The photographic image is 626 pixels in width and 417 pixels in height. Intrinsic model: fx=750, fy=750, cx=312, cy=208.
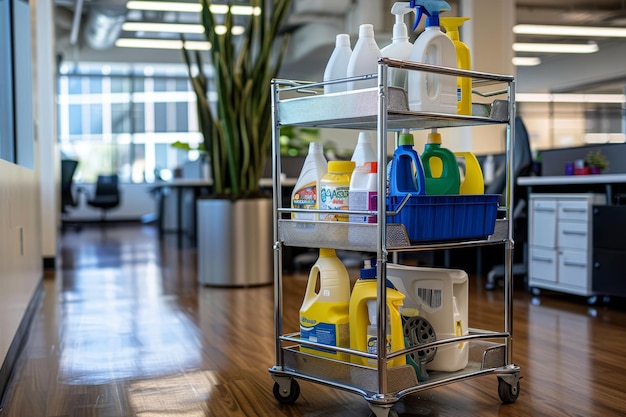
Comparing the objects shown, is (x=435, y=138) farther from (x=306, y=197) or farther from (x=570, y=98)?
(x=570, y=98)

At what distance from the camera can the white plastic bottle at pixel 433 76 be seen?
1.70 meters

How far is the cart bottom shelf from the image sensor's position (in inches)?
65.9

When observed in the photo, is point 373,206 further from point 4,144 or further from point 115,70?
point 115,70

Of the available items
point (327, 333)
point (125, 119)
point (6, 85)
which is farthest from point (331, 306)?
point (125, 119)

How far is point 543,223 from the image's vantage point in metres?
3.91

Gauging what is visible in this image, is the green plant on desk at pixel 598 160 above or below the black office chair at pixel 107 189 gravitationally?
above

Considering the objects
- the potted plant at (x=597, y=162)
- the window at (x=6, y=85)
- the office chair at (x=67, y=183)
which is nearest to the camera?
the window at (x=6, y=85)

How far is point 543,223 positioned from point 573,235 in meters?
0.23

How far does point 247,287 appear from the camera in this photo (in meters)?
4.34

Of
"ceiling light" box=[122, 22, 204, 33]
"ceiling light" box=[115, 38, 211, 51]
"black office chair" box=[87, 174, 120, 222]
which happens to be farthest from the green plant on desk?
"black office chair" box=[87, 174, 120, 222]

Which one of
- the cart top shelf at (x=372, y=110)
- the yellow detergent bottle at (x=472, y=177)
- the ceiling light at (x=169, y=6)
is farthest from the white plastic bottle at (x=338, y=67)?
the ceiling light at (x=169, y=6)

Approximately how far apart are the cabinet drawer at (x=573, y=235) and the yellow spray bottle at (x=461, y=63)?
79.5 inches

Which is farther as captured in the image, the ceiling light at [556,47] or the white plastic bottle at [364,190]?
the ceiling light at [556,47]

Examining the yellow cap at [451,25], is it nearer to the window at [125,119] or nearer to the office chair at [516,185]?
the office chair at [516,185]
